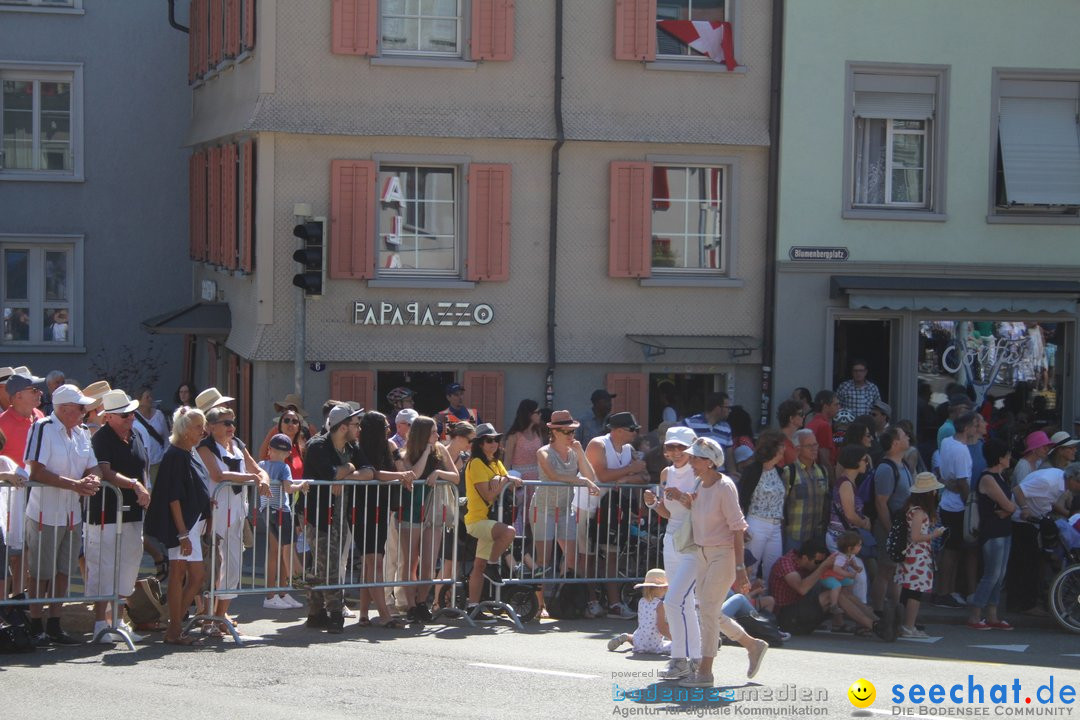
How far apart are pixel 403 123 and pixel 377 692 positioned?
10415mm

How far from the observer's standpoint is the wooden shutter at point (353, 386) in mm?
19016

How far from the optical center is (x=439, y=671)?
10.7 metres

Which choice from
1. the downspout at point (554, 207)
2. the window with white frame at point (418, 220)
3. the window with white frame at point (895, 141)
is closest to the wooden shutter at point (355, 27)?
the window with white frame at point (418, 220)

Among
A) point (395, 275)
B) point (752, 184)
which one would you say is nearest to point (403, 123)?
point (395, 275)

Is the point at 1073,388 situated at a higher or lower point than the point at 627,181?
lower

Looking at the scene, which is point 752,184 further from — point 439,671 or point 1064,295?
point 439,671

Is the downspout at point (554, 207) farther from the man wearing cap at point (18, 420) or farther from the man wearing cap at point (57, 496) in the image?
the man wearing cap at point (57, 496)

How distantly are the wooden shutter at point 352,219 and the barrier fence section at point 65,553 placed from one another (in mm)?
7812

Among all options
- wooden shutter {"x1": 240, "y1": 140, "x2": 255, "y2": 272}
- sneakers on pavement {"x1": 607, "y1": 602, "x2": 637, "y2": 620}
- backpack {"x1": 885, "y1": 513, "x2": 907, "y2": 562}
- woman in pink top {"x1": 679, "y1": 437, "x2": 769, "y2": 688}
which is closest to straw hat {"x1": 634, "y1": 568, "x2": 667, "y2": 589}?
woman in pink top {"x1": 679, "y1": 437, "x2": 769, "y2": 688}

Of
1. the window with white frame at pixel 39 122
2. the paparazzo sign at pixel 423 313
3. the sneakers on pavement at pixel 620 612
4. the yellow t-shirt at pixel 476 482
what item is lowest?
the sneakers on pavement at pixel 620 612

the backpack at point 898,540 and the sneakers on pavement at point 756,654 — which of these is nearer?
the sneakers on pavement at point 756,654

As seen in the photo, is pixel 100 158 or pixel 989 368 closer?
pixel 989 368

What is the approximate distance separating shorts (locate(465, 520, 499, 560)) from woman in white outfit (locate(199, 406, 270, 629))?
1954 millimetres

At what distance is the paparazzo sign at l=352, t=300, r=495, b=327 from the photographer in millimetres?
18969
